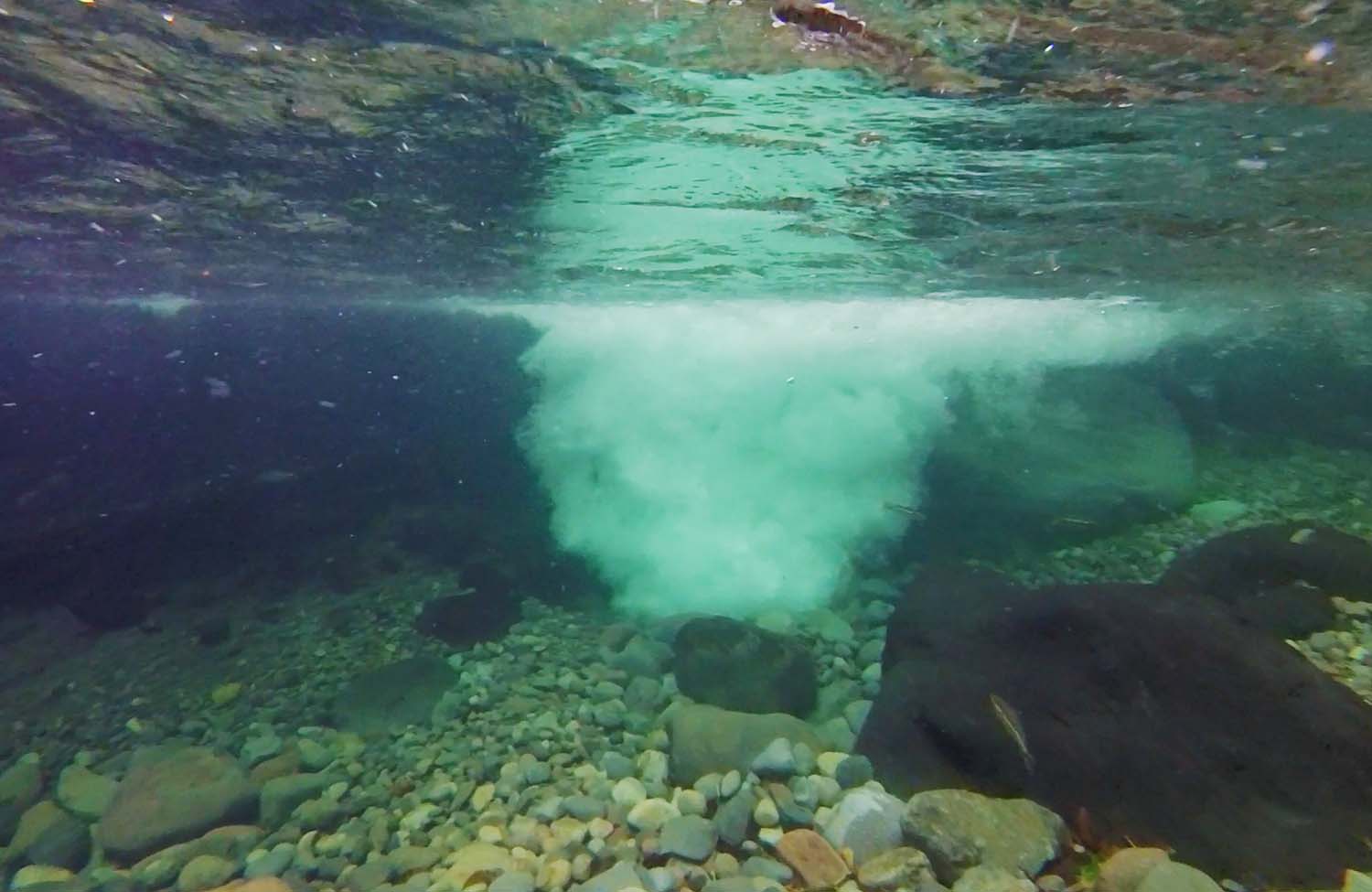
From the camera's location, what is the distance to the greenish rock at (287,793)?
761 centimetres

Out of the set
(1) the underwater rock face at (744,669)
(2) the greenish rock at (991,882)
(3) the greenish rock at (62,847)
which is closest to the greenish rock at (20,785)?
(3) the greenish rock at (62,847)

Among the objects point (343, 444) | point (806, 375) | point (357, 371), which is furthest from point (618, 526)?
point (357, 371)

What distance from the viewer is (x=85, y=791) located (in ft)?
27.4

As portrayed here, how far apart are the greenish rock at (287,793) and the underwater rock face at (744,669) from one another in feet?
13.3

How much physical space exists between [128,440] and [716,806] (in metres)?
27.1

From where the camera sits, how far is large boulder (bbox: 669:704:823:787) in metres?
6.99

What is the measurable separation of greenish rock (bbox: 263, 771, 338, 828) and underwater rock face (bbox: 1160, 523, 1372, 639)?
975 cm

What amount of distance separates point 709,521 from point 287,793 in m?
12.0

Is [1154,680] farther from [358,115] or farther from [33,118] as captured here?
[33,118]

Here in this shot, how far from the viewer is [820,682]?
9.34 metres

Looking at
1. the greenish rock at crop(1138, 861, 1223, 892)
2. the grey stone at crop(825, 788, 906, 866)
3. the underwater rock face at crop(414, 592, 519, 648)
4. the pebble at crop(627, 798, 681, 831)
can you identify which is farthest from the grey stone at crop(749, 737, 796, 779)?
the underwater rock face at crop(414, 592, 519, 648)

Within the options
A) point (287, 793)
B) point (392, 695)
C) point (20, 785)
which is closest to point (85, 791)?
point (20, 785)

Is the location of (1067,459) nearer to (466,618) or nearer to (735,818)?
(466,618)

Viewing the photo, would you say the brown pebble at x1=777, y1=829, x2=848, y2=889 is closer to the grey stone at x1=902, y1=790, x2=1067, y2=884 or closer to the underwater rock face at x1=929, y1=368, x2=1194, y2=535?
the grey stone at x1=902, y1=790, x2=1067, y2=884
